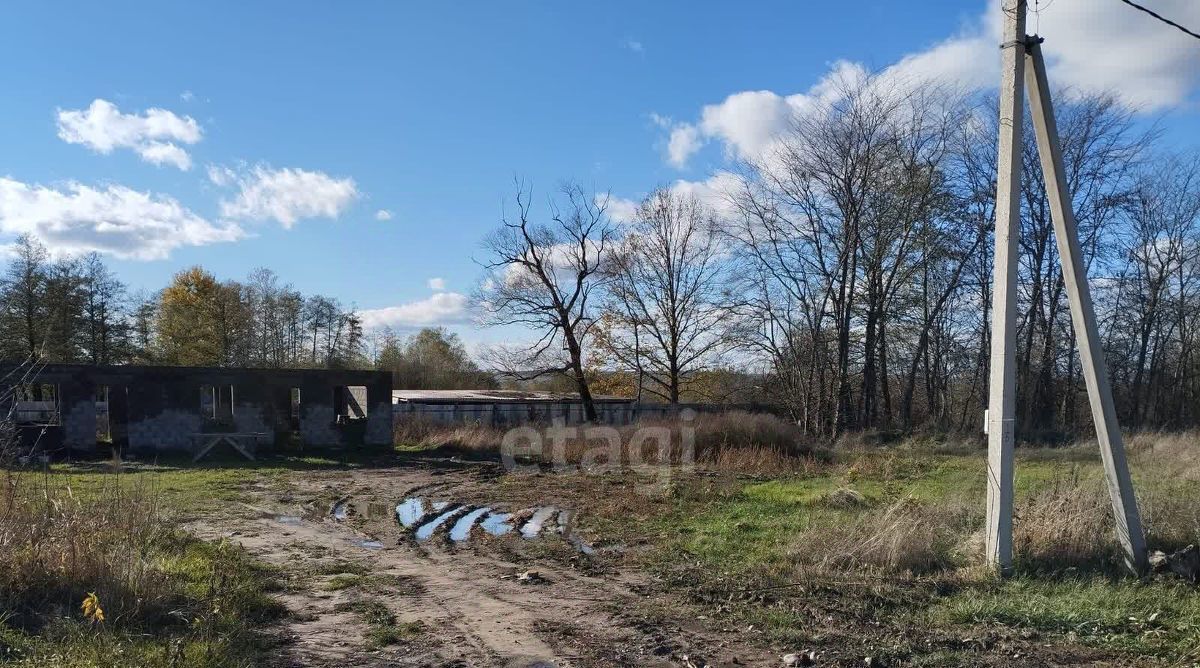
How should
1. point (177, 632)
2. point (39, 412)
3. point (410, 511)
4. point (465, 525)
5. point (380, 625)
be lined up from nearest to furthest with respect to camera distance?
point (177, 632)
point (380, 625)
point (465, 525)
point (410, 511)
point (39, 412)

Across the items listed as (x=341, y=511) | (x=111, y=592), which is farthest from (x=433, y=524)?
(x=111, y=592)

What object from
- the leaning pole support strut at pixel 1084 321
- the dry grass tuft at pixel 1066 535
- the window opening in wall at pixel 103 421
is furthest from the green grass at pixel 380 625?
the window opening in wall at pixel 103 421

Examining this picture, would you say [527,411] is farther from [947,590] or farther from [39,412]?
[947,590]

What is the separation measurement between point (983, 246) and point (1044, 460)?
49.9 feet

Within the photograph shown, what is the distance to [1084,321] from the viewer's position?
7.86m

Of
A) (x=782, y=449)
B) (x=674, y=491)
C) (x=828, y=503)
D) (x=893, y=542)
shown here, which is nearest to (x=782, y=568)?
(x=893, y=542)

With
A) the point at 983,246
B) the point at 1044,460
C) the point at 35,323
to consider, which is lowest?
the point at 1044,460

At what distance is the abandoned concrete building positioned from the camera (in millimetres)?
23031

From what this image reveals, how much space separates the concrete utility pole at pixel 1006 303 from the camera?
7.45m

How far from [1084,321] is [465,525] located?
841cm

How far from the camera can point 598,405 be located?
1581 inches

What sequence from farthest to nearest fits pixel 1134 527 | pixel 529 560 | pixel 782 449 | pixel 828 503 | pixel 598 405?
pixel 598 405, pixel 782 449, pixel 828 503, pixel 529 560, pixel 1134 527

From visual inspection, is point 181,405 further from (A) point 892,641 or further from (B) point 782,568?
(A) point 892,641

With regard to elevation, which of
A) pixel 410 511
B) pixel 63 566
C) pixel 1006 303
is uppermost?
pixel 1006 303
